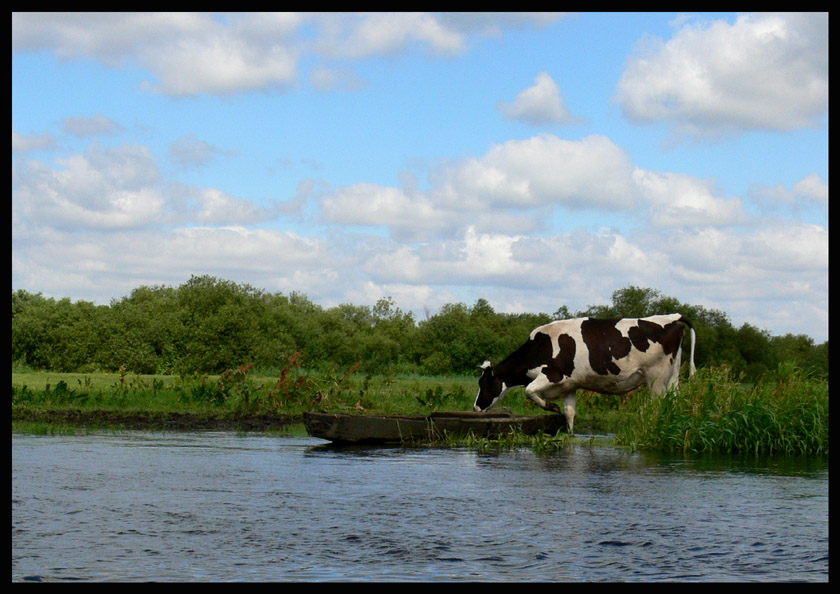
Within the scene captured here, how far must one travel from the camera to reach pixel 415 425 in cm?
1570

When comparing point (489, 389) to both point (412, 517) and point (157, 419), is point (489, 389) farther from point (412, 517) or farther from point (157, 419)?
point (412, 517)

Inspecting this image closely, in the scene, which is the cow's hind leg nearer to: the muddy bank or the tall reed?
the tall reed

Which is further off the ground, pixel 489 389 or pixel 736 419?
pixel 489 389

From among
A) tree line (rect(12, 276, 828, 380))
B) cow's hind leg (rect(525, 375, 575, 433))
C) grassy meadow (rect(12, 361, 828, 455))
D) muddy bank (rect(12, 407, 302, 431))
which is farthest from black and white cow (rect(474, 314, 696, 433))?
tree line (rect(12, 276, 828, 380))

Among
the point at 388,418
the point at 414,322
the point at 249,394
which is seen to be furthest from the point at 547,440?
the point at 414,322

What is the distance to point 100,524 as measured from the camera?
820cm

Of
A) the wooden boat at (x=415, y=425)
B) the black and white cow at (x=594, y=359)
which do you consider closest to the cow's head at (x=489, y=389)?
the black and white cow at (x=594, y=359)

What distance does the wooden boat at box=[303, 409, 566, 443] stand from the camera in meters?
15.1

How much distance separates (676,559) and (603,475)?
15.7 ft

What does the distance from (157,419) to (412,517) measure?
12.3m

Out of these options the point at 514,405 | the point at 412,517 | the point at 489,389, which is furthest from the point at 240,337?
the point at 412,517
